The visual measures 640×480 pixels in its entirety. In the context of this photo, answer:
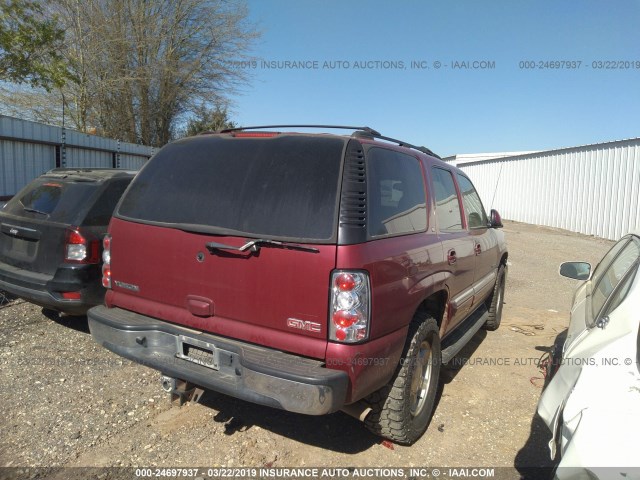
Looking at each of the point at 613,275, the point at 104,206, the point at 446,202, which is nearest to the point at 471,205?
the point at 446,202

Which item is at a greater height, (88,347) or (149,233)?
(149,233)

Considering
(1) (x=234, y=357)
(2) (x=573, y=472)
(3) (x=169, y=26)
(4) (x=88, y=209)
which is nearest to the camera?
(2) (x=573, y=472)

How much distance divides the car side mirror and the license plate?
2.78 m

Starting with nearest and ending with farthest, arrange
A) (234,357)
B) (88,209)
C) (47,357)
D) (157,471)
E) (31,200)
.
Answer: (234,357) < (157,471) < (47,357) < (88,209) < (31,200)

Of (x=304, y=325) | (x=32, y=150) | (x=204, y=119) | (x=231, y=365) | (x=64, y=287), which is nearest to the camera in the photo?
(x=304, y=325)

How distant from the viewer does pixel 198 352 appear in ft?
9.21

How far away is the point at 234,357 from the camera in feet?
8.54

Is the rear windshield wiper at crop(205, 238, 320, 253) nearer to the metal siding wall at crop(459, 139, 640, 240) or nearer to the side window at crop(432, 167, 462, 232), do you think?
the side window at crop(432, 167, 462, 232)

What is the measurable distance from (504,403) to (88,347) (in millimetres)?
3879

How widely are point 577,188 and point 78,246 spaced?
57.1ft

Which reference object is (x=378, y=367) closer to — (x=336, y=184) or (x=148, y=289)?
(x=336, y=184)

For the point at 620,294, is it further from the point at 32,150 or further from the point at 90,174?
the point at 32,150

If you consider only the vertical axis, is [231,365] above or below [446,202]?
below

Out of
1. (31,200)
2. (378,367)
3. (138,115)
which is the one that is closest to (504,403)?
(378,367)
